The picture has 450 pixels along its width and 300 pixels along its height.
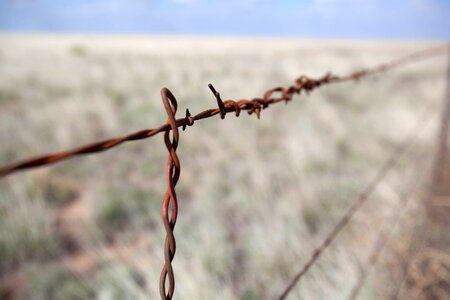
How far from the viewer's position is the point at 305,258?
2.61m

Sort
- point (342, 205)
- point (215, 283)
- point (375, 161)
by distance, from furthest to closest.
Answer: point (375, 161) < point (342, 205) < point (215, 283)

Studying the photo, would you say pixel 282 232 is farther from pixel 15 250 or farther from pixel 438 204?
pixel 15 250

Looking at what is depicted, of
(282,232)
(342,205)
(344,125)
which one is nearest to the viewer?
(282,232)

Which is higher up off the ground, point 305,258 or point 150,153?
point 150,153

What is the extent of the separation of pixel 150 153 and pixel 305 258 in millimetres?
3102

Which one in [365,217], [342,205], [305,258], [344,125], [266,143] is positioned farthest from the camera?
[344,125]

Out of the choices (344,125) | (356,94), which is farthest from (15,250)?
(356,94)

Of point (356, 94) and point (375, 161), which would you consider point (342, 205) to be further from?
point (356, 94)

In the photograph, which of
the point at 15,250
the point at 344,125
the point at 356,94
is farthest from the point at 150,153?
the point at 356,94

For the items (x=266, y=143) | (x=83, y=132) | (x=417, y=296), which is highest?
(x=83, y=132)

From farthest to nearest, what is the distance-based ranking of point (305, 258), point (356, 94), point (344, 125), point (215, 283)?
point (356, 94)
point (344, 125)
point (305, 258)
point (215, 283)

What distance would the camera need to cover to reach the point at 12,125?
19.2 feet

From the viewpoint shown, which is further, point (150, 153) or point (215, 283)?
point (150, 153)

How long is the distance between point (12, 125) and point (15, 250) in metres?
3.52
